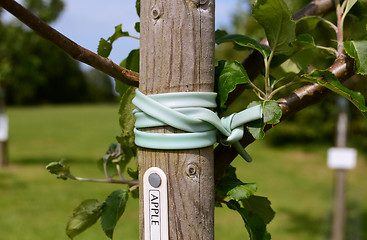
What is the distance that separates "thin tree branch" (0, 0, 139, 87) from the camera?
2.44 ft

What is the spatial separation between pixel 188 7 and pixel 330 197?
297 inches

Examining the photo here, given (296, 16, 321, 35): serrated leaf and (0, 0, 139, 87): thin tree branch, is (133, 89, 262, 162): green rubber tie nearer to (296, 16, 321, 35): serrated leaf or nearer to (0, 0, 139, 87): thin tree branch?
(0, 0, 139, 87): thin tree branch

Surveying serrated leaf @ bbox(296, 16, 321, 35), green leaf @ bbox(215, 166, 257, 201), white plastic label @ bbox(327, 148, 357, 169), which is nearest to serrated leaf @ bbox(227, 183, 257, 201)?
green leaf @ bbox(215, 166, 257, 201)

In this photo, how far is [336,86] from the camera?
804 millimetres

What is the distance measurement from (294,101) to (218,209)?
20.0 ft

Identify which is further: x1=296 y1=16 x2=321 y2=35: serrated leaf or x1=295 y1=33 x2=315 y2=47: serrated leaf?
x1=296 y1=16 x2=321 y2=35: serrated leaf

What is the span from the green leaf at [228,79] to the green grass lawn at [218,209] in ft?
15.8

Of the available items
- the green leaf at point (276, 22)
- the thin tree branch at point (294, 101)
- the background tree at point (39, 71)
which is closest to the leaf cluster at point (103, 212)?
the thin tree branch at point (294, 101)

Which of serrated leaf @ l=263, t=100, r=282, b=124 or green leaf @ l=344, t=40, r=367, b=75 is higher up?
green leaf @ l=344, t=40, r=367, b=75

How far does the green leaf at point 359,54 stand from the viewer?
2.79 ft

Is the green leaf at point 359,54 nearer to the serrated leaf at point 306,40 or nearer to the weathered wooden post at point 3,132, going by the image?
the serrated leaf at point 306,40

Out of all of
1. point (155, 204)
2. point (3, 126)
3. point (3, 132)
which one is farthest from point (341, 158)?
point (3, 132)

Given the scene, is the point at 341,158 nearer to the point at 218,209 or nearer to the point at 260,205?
the point at 218,209

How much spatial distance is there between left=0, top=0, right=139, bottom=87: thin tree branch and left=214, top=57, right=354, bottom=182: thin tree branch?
0.24 meters
